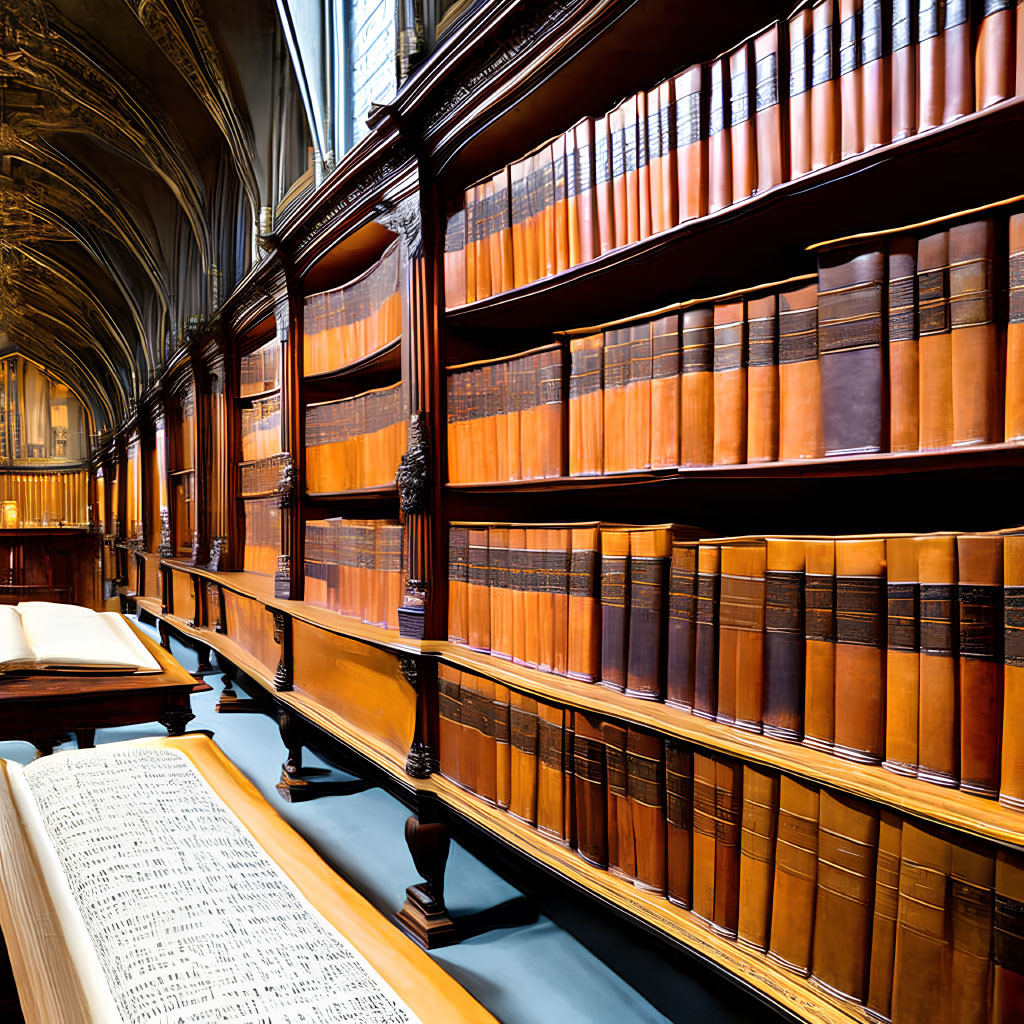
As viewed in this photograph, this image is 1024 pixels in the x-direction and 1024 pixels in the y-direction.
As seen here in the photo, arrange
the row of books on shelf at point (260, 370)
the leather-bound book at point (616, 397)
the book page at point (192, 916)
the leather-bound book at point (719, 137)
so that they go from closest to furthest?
1. the book page at point (192, 916)
2. the leather-bound book at point (719, 137)
3. the leather-bound book at point (616, 397)
4. the row of books on shelf at point (260, 370)

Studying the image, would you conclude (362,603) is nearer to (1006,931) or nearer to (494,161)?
(494,161)

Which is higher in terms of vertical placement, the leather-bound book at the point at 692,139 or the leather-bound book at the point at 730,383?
the leather-bound book at the point at 692,139

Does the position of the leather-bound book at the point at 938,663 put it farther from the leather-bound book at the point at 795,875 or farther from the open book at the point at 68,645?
the open book at the point at 68,645

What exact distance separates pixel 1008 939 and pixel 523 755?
1176mm

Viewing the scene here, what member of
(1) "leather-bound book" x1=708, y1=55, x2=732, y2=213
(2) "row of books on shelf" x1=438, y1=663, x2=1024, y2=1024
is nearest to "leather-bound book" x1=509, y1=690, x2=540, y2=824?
(2) "row of books on shelf" x1=438, y1=663, x2=1024, y2=1024

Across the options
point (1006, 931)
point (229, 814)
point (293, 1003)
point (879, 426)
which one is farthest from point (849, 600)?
point (229, 814)

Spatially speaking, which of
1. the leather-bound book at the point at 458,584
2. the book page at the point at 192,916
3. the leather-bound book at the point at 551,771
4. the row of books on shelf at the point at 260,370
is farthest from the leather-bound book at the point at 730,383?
the row of books on shelf at the point at 260,370

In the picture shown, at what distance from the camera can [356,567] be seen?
3162 mm

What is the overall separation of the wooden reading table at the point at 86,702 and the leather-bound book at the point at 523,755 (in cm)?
124

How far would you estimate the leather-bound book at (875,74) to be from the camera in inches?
52.3

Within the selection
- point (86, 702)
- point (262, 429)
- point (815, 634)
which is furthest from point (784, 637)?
point (262, 429)

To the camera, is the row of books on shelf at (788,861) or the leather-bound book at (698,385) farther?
the leather-bound book at (698,385)

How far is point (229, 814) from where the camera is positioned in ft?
4.68

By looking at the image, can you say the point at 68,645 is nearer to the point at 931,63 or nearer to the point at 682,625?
the point at 682,625
